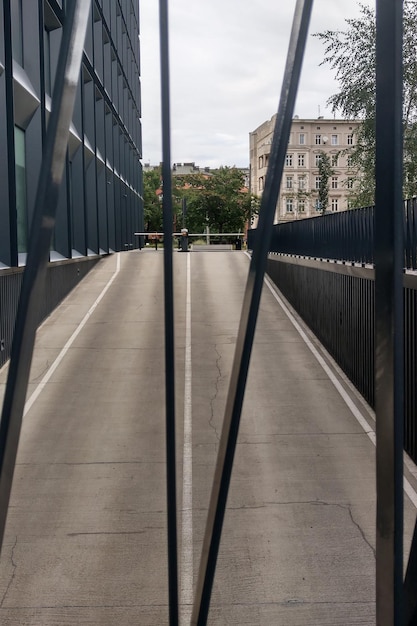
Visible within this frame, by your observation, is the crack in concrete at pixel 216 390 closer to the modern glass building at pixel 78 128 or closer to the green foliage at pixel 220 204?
the modern glass building at pixel 78 128

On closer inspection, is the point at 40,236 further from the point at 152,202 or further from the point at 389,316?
the point at 152,202

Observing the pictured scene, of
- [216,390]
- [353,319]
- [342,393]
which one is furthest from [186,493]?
[353,319]

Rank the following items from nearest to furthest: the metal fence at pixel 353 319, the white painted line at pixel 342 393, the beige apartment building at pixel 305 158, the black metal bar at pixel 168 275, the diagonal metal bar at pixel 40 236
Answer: the diagonal metal bar at pixel 40 236 → the black metal bar at pixel 168 275 → the white painted line at pixel 342 393 → the metal fence at pixel 353 319 → the beige apartment building at pixel 305 158

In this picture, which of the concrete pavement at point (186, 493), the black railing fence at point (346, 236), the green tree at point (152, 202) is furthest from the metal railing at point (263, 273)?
the green tree at point (152, 202)

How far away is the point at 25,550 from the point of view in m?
8.16

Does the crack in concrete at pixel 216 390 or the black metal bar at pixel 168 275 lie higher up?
the black metal bar at pixel 168 275

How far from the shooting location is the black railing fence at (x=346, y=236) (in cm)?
1149

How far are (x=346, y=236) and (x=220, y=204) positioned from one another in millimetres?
56644

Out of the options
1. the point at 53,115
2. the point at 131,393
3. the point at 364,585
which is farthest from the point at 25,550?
the point at 131,393

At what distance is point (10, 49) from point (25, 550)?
42.6 ft

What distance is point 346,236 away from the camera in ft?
56.4

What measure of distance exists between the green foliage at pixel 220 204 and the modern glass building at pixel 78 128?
12.3 m

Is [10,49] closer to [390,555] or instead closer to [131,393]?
[131,393]

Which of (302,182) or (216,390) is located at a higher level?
(302,182)
